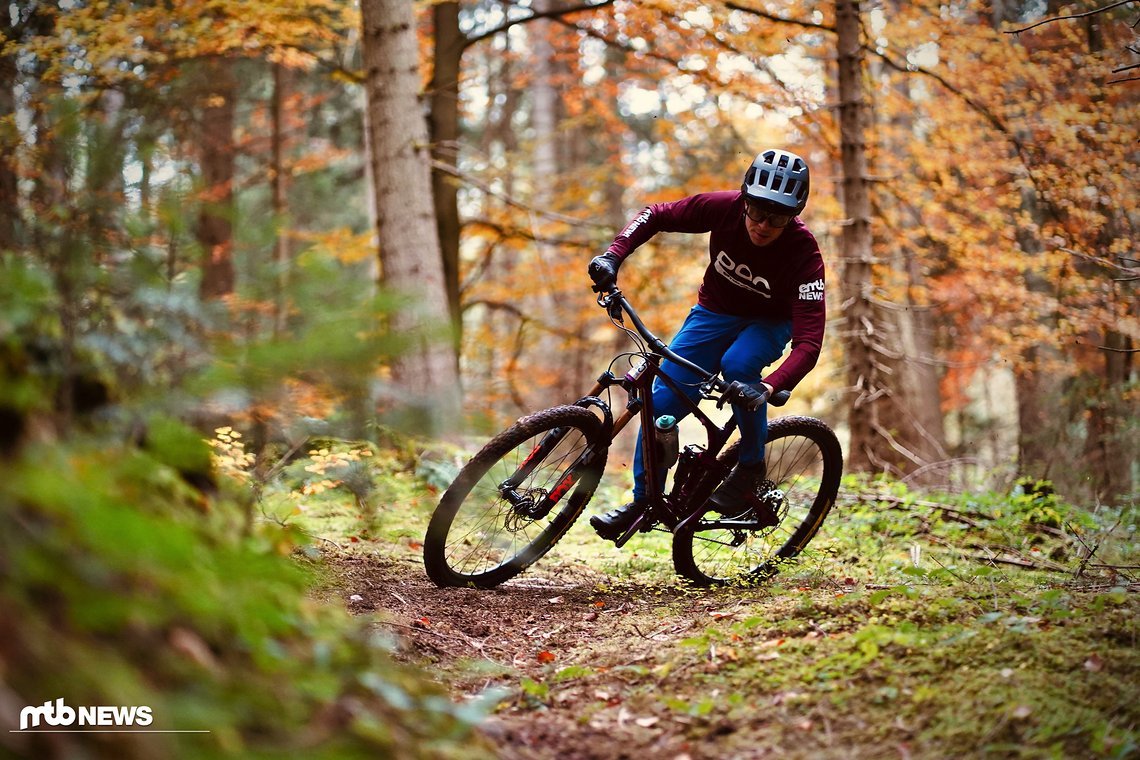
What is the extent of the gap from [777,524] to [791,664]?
216 centimetres

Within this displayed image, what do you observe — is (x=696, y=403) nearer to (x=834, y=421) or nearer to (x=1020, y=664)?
(x=1020, y=664)

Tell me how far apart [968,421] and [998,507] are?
11036 millimetres

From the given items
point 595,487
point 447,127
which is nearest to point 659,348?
point 595,487

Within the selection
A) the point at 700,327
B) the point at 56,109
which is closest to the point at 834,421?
the point at 700,327

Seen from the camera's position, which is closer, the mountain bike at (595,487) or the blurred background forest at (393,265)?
the blurred background forest at (393,265)

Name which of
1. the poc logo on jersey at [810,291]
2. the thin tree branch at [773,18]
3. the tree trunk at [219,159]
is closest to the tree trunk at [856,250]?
the thin tree branch at [773,18]

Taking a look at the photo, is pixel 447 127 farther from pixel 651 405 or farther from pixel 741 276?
pixel 651 405

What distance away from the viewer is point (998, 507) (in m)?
6.88

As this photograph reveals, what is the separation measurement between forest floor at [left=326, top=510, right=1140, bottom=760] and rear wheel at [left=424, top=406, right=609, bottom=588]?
0.17 m

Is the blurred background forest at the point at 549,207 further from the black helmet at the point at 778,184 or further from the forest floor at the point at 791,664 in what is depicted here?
the black helmet at the point at 778,184

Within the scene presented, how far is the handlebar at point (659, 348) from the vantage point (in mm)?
4484

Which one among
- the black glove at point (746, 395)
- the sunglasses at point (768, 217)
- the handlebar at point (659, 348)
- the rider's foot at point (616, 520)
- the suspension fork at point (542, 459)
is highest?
the sunglasses at point (768, 217)

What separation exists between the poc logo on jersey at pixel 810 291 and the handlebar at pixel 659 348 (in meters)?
0.53
